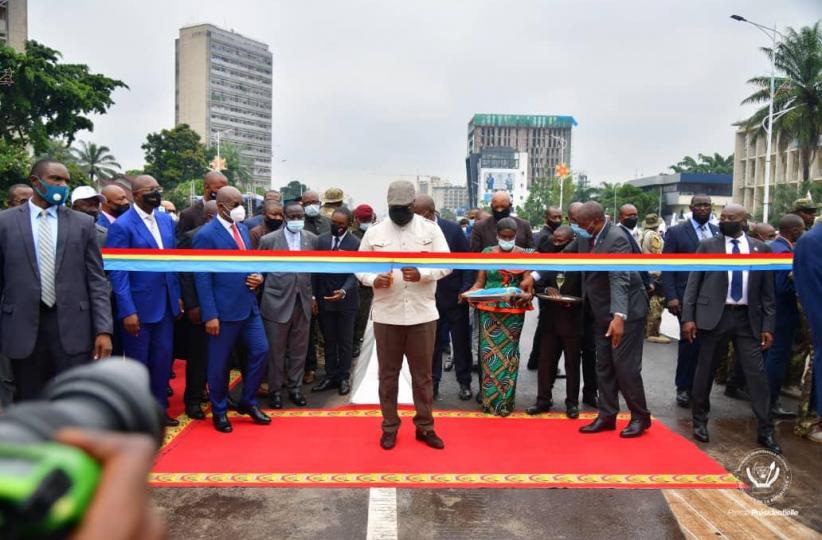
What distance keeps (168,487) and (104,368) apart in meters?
3.92

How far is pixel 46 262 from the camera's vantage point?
4.02m

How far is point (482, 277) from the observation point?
6203mm

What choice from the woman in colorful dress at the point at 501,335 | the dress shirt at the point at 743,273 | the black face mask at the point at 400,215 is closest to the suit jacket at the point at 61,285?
Answer: the black face mask at the point at 400,215

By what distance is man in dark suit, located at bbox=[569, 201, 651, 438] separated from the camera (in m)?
5.51

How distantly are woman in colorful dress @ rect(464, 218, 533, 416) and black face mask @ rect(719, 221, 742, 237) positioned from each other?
163cm

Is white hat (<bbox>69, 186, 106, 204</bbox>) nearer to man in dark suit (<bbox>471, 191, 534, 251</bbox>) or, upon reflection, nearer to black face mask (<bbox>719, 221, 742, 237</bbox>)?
man in dark suit (<bbox>471, 191, 534, 251</bbox>)

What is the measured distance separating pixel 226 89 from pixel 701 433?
142221mm

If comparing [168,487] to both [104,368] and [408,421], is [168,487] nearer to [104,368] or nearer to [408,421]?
[408,421]

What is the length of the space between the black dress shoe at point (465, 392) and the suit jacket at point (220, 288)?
234 centimetres

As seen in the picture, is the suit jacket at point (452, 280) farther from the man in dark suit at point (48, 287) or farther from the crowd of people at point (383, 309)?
the man in dark suit at point (48, 287)

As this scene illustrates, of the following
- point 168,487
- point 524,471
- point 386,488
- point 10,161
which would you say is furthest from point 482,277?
point 10,161

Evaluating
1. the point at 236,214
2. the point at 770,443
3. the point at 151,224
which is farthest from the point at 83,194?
the point at 770,443

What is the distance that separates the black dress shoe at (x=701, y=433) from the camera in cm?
553

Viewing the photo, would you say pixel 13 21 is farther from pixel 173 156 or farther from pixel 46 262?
pixel 46 262
